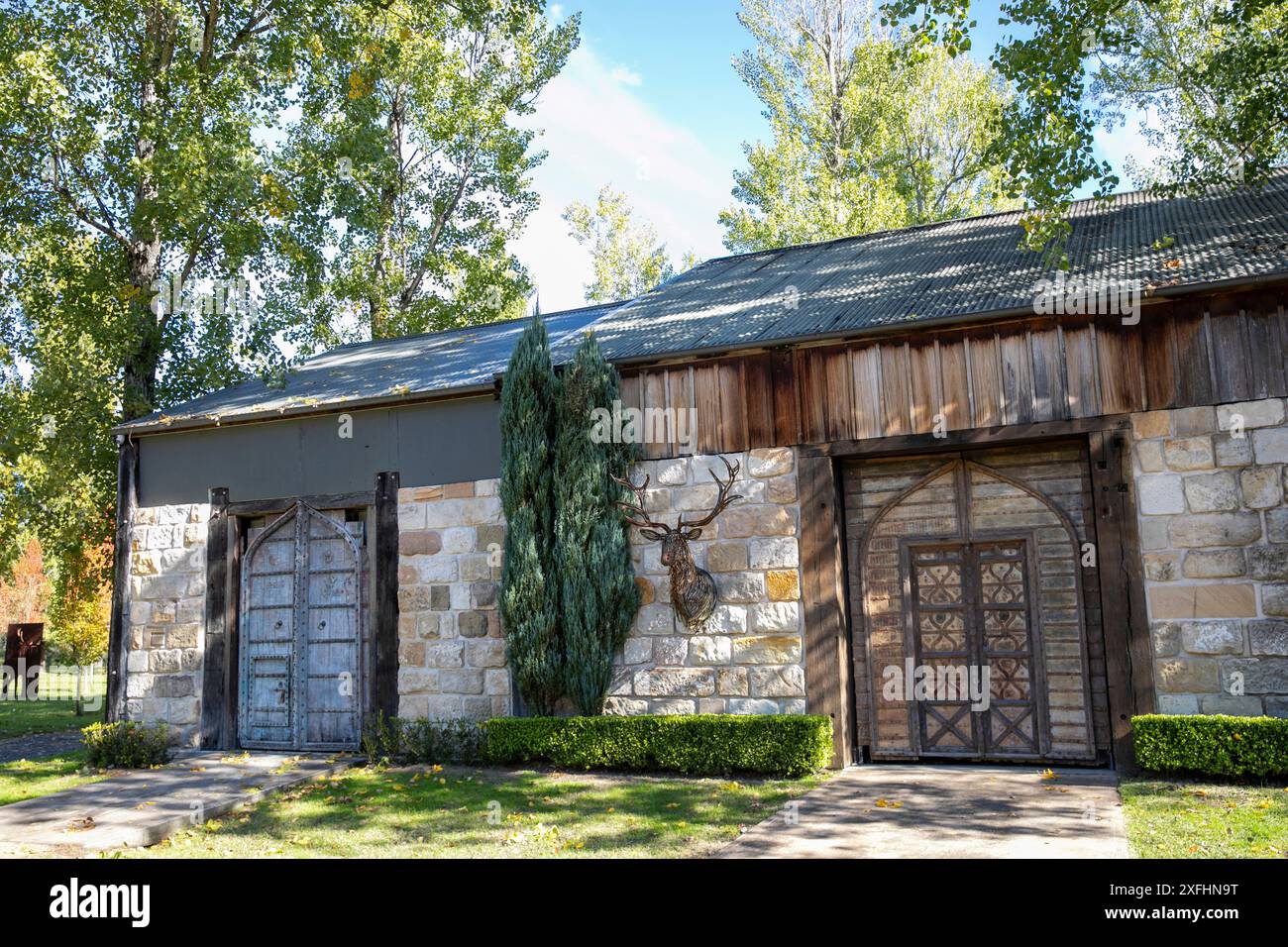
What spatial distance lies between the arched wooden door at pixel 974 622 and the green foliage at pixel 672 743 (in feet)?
3.55

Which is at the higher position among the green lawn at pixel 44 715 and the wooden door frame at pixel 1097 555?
the wooden door frame at pixel 1097 555

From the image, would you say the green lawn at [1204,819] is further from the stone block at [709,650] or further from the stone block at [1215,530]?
the stone block at [709,650]

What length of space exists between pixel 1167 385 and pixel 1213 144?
11711 millimetres

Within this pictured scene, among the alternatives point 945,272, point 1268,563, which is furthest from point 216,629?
point 1268,563

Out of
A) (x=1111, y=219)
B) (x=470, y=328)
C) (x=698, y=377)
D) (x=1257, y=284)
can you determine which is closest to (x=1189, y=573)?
(x=1257, y=284)

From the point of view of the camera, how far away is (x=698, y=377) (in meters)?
10.4

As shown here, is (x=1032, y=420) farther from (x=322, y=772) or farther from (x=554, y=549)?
(x=322, y=772)

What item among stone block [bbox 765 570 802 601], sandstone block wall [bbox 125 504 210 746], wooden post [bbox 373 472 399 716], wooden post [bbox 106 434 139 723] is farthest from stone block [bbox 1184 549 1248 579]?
wooden post [bbox 106 434 139 723]

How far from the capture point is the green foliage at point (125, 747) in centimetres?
1110

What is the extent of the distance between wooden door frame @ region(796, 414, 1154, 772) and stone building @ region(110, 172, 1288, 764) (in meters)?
0.03

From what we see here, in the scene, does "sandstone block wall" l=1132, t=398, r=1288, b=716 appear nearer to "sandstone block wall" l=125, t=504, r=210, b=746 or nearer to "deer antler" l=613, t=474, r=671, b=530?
"deer antler" l=613, t=474, r=671, b=530

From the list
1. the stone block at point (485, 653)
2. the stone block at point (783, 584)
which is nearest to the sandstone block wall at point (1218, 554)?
the stone block at point (783, 584)

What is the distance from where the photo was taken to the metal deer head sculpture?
9.89m

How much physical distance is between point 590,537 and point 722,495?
149 cm
